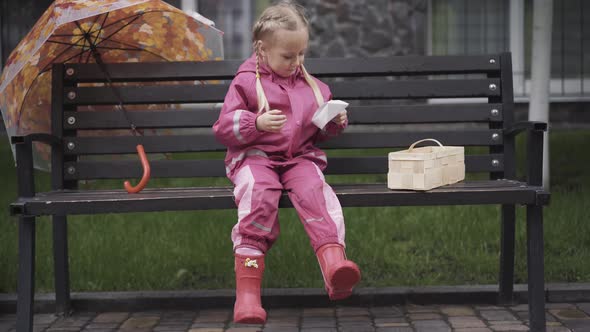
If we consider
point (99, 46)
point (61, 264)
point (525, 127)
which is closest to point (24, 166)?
point (61, 264)

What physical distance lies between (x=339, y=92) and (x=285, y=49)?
68 centimetres

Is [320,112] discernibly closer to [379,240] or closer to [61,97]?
[61,97]

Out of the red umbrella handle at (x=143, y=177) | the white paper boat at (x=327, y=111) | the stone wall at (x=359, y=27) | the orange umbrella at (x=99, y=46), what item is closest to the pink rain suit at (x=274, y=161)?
the white paper boat at (x=327, y=111)

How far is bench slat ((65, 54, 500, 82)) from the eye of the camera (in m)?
4.22

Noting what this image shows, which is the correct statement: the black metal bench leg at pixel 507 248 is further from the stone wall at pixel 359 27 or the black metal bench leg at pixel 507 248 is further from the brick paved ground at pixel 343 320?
the stone wall at pixel 359 27

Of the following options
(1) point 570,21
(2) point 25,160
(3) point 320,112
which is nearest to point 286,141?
(3) point 320,112

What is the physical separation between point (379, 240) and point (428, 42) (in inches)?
275

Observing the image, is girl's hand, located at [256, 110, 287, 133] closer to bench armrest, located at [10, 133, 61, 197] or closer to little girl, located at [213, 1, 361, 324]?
little girl, located at [213, 1, 361, 324]

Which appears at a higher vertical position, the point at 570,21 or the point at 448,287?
the point at 570,21

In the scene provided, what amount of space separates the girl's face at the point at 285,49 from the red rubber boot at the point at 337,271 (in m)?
0.83

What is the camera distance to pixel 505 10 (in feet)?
39.1

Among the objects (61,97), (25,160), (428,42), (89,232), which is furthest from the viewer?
(428,42)

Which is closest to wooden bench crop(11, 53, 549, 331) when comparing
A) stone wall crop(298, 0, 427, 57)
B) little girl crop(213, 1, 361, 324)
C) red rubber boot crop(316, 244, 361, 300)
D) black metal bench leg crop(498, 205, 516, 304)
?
black metal bench leg crop(498, 205, 516, 304)

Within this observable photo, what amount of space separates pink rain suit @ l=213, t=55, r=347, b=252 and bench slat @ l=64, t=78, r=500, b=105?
345mm
